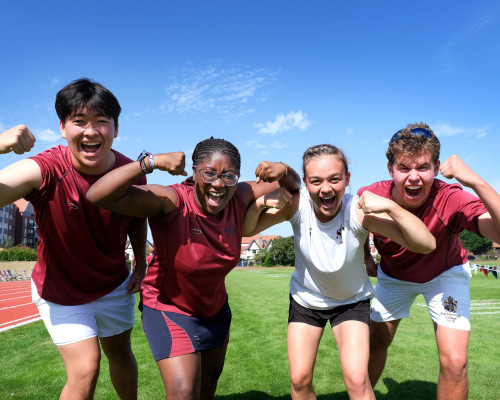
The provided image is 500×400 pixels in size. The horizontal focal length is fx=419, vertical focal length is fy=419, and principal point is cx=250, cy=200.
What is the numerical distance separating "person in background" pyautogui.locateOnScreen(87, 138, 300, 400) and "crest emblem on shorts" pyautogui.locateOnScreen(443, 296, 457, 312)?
1907mm

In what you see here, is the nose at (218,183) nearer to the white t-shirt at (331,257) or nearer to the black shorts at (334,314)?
the white t-shirt at (331,257)

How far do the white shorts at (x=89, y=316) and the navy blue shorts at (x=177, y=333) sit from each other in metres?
0.31

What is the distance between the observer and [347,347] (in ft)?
11.0

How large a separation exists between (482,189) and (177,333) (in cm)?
263

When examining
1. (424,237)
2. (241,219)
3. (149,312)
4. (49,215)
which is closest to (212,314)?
(149,312)

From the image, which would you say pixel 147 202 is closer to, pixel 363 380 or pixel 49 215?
pixel 49 215

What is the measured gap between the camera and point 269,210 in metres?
3.60

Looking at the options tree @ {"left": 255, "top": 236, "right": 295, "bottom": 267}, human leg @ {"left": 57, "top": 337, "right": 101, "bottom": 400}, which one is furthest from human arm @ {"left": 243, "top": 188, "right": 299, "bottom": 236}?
tree @ {"left": 255, "top": 236, "right": 295, "bottom": 267}

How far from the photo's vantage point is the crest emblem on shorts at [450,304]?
3865 mm

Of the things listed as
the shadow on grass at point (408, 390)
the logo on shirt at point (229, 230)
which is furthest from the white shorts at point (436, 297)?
the logo on shirt at point (229, 230)

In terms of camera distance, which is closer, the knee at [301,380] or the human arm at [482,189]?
the human arm at [482,189]

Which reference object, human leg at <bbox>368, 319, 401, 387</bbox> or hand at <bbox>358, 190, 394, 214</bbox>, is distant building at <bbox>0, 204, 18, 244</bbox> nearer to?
human leg at <bbox>368, 319, 401, 387</bbox>

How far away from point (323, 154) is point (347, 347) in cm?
157

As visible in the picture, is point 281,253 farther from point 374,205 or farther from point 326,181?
point 374,205
